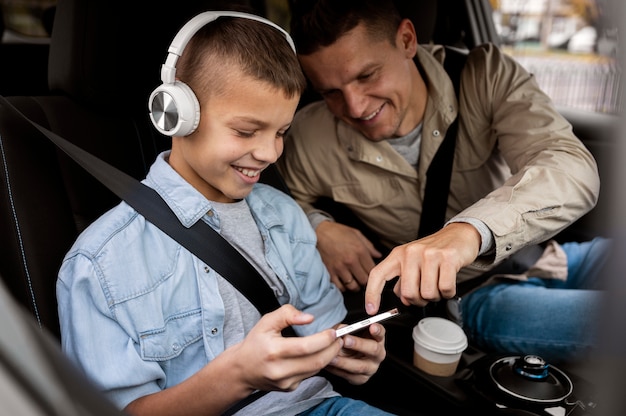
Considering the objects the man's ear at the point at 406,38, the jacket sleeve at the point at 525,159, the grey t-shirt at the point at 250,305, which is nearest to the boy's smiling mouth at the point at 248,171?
the grey t-shirt at the point at 250,305

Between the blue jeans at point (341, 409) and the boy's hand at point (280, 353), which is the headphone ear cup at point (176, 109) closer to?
the boy's hand at point (280, 353)

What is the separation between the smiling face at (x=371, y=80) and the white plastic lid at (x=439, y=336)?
519 mm

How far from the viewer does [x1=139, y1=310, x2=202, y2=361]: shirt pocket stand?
105 cm

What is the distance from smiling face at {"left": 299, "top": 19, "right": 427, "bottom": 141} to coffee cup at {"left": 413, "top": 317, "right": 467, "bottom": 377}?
0.53 metres

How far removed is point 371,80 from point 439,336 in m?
0.64

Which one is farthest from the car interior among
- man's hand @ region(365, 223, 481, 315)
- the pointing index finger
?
the pointing index finger

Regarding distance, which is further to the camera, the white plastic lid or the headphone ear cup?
the white plastic lid

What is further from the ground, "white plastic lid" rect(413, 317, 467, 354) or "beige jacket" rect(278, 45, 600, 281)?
"beige jacket" rect(278, 45, 600, 281)

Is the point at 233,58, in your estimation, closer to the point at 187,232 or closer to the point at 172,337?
the point at 187,232

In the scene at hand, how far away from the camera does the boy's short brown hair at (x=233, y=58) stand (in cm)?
116

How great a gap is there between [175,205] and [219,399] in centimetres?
39

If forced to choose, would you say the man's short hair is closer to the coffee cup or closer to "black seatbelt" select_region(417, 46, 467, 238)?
Result: "black seatbelt" select_region(417, 46, 467, 238)

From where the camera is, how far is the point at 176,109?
1.10 m

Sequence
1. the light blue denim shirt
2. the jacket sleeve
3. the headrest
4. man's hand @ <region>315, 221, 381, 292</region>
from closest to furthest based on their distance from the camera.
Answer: the light blue denim shirt
the jacket sleeve
the headrest
man's hand @ <region>315, 221, 381, 292</region>
